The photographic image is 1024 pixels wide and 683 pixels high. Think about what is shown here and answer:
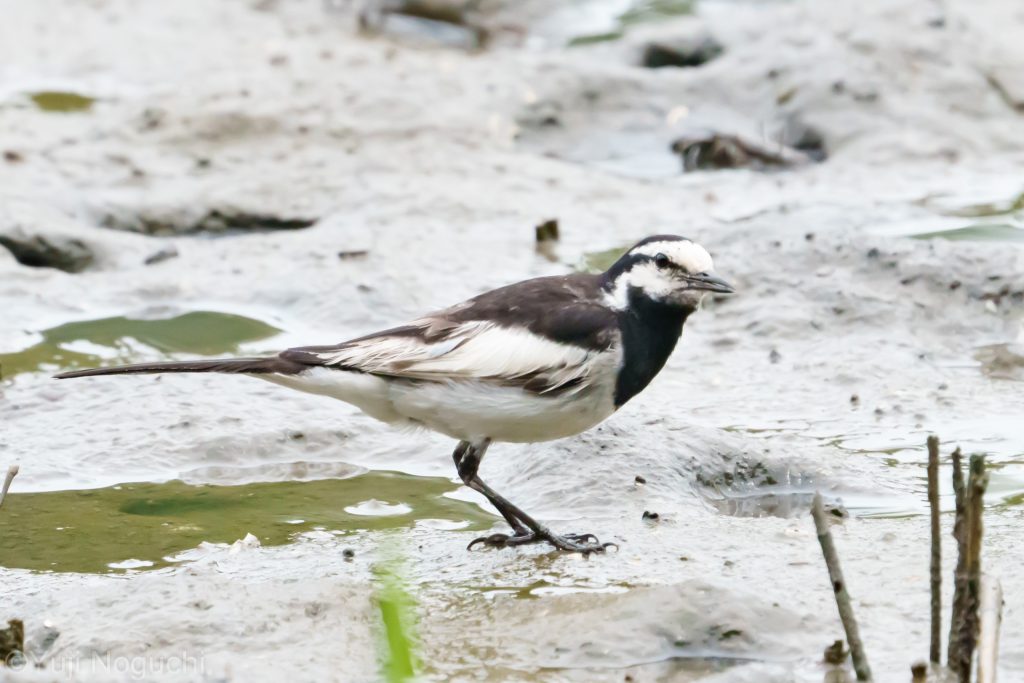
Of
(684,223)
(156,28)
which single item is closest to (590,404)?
(684,223)

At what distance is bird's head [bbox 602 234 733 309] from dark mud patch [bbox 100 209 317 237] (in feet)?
13.3

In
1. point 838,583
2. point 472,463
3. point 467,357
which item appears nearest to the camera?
point 838,583

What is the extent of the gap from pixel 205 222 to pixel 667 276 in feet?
14.5

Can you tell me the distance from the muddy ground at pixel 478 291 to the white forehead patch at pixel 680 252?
84 centimetres

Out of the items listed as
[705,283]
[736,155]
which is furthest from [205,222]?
[705,283]

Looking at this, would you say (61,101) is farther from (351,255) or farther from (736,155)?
(736,155)

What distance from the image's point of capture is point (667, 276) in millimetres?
5684

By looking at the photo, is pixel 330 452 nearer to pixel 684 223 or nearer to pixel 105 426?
pixel 105 426

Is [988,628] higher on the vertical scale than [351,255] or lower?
higher

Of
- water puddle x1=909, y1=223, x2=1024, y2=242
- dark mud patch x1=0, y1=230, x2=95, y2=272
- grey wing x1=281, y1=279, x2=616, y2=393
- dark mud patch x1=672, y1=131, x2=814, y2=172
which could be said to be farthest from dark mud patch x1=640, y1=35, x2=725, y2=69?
grey wing x1=281, y1=279, x2=616, y2=393

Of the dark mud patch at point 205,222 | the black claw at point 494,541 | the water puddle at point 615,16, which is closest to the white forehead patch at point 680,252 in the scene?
the black claw at point 494,541

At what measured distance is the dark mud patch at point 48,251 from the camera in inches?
338

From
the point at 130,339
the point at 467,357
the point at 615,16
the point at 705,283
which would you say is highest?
the point at 705,283

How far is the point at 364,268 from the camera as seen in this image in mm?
8391
